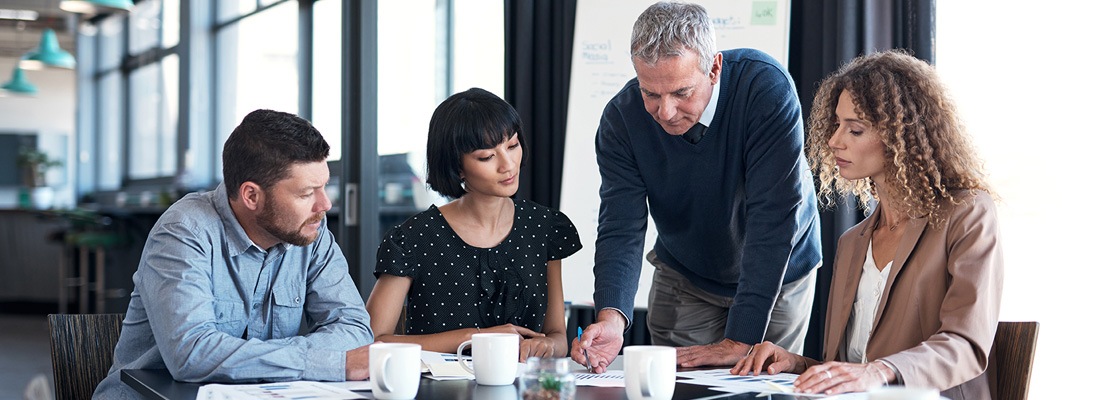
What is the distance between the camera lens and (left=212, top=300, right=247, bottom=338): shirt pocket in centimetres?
192

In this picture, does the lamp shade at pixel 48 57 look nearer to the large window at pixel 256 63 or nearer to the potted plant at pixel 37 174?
Result: the potted plant at pixel 37 174

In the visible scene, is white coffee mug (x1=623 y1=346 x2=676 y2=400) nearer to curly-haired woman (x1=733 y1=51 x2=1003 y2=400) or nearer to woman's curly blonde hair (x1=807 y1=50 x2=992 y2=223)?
curly-haired woman (x1=733 y1=51 x2=1003 y2=400)

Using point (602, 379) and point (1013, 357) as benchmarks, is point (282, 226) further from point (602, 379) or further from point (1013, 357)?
point (1013, 357)

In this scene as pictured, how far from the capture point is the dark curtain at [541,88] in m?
4.11

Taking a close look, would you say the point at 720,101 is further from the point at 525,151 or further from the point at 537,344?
the point at 537,344

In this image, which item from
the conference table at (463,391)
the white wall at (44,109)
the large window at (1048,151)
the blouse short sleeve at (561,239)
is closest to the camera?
the conference table at (463,391)

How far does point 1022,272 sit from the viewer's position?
10.3 ft

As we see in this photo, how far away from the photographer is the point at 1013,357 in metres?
1.75

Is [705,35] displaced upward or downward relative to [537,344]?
upward

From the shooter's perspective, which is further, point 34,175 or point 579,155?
point 34,175

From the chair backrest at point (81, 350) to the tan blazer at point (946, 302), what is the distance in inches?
56.7

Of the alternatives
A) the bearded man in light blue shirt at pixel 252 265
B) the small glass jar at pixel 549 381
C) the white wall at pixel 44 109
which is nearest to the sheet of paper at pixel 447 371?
the bearded man in light blue shirt at pixel 252 265

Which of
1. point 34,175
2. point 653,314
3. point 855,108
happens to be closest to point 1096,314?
point 653,314

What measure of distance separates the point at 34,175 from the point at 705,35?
9.99 m
